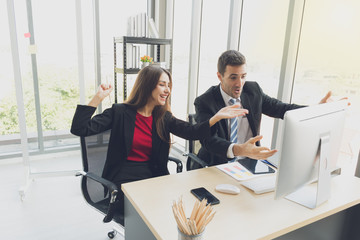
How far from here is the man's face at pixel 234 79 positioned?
74.3 inches

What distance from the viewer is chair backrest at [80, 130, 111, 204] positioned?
178cm

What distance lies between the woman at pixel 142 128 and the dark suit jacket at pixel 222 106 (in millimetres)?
149

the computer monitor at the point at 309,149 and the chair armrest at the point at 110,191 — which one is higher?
the computer monitor at the point at 309,149

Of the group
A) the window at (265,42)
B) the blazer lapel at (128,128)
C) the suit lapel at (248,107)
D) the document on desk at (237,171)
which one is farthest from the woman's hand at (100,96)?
the window at (265,42)

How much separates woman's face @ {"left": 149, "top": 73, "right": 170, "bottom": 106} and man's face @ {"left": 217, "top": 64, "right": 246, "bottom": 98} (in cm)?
42

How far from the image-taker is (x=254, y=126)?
2008mm

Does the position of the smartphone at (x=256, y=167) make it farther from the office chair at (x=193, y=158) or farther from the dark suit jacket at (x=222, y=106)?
the office chair at (x=193, y=158)

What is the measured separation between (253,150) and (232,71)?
68 cm

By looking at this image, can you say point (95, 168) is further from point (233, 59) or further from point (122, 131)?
point (233, 59)

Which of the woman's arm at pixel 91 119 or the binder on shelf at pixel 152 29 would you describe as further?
the binder on shelf at pixel 152 29

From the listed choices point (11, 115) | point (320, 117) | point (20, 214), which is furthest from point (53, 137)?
point (320, 117)

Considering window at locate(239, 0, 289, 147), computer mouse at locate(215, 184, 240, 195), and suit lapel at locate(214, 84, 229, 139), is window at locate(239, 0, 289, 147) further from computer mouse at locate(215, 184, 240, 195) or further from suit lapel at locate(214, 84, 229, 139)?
computer mouse at locate(215, 184, 240, 195)

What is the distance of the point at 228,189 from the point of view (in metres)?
1.37

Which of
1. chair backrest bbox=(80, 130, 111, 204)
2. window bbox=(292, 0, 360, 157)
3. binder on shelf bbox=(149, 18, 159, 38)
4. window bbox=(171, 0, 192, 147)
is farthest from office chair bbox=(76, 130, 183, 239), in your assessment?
window bbox=(171, 0, 192, 147)
